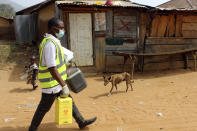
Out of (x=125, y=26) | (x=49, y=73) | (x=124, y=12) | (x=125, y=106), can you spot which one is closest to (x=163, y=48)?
(x=125, y=26)

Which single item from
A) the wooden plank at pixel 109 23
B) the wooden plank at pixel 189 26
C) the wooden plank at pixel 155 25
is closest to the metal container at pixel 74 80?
the wooden plank at pixel 109 23

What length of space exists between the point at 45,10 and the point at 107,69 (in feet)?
18.9

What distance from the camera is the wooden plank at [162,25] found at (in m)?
8.73

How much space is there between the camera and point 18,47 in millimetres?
11797

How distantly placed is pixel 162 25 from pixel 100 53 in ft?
9.86

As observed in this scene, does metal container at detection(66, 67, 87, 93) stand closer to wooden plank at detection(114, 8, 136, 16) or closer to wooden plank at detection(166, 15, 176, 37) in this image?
wooden plank at detection(114, 8, 136, 16)

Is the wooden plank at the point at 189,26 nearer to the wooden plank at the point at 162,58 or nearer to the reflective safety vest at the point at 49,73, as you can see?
the wooden plank at the point at 162,58

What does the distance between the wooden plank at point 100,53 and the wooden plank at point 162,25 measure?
8.36 ft

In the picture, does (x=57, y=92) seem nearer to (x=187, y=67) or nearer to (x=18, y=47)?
(x=187, y=67)

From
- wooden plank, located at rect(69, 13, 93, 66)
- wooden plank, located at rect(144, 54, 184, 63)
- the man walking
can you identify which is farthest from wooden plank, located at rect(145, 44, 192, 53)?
the man walking

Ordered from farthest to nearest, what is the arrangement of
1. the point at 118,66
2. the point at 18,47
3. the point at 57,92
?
1. the point at 18,47
2. the point at 118,66
3. the point at 57,92

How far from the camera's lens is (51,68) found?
9.01 feet

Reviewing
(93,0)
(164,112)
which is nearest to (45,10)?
(93,0)

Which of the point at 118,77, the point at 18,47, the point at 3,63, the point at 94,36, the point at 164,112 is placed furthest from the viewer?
the point at 18,47
